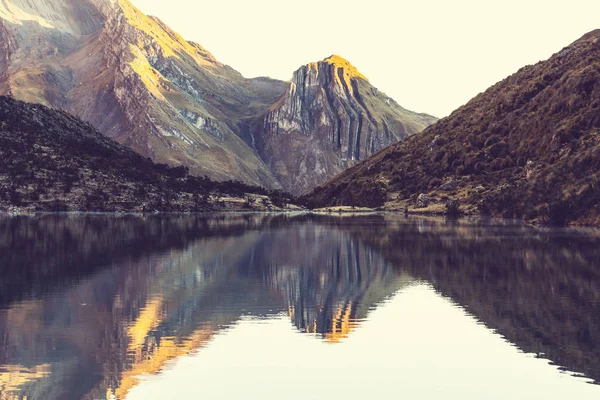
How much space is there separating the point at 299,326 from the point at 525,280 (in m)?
31.1

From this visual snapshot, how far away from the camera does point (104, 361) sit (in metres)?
40.3

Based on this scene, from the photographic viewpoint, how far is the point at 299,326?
52.4 m

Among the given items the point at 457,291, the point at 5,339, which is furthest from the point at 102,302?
the point at 457,291

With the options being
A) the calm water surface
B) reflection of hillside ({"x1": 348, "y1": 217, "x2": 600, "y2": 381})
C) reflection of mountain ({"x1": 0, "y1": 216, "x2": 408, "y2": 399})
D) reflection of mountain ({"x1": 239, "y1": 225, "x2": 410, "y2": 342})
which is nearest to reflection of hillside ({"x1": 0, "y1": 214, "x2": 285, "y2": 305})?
the calm water surface

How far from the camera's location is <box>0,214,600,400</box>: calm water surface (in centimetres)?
3694

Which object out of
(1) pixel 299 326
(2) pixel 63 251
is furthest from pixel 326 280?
(2) pixel 63 251

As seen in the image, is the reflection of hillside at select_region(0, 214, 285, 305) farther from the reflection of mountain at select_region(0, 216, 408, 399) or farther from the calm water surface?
the reflection of mountain at select_region(0, 216, 408, 399)

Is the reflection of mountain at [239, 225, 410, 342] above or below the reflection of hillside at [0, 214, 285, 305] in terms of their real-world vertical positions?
below

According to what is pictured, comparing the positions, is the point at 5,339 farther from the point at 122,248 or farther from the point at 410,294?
the point at 122,248

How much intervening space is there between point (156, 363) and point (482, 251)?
245 feet

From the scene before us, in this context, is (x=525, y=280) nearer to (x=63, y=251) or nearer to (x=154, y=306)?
(x=154, y=306)

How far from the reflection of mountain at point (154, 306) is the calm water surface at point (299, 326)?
0.17m

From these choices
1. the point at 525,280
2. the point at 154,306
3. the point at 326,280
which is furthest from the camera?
the point at 326,280

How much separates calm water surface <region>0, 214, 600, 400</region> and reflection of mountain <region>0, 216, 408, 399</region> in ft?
0.56
